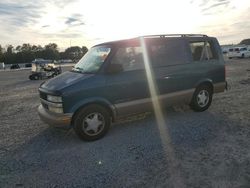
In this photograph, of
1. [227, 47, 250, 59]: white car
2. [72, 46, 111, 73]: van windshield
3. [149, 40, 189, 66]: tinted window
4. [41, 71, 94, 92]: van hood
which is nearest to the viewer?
[41, 71, 94, 92]: van hood

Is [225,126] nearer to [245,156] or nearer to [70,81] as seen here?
[245,156]

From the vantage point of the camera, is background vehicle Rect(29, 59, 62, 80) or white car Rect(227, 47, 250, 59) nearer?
background vehicle Rect(29, 59, 62, 80)

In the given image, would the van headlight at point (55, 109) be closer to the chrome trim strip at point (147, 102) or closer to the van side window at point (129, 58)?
the chrome trim strip at point (147, 102)

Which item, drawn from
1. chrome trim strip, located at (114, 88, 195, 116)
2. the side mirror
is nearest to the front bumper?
chrome trim strip, located at (114, 88, 195, 116)

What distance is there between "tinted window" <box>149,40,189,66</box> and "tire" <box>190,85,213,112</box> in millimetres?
1002

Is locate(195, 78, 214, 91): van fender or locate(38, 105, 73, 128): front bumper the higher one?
locate(195, 78, 214, 91): van fender

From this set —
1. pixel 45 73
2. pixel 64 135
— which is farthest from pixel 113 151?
pixel 45 73

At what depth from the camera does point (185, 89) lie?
7.15m

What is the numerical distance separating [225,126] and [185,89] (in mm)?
1430

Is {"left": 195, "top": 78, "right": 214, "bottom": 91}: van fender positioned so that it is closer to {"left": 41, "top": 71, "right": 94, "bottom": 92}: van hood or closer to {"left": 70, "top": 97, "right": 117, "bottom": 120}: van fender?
{"left": 70, "top": 97, "right": 117, "bottom": 120}: van fender

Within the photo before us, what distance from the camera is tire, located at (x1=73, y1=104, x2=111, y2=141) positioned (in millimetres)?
5590

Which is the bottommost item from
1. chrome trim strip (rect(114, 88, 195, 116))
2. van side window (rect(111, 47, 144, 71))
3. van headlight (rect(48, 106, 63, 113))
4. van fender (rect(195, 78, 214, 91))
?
chrome trim strip (rect(114, 88, 195, 116))

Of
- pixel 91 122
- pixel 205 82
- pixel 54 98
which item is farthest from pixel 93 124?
pixel 205 82

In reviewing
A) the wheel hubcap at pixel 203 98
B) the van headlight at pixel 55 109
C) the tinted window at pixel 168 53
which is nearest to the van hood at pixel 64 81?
the van headlight at pixel 55 109
